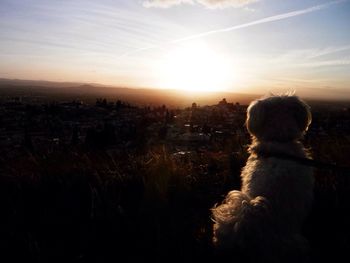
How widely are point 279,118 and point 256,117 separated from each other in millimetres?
292

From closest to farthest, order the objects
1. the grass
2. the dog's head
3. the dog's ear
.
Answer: the grass < the dog's head < the dog's ear

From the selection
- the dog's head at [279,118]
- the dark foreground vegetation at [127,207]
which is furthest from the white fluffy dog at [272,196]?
the dark foreground vegetation at [127,207]

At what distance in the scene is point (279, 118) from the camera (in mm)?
4582

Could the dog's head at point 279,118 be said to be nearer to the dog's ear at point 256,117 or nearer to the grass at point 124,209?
the dog's ear at point 256,117

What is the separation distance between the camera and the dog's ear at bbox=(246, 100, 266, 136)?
465cm

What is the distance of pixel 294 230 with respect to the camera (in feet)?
12.0

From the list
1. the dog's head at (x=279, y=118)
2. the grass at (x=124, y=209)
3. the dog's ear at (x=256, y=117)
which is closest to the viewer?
the grass at (x=124, y=209)

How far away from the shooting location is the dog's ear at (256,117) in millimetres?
4648

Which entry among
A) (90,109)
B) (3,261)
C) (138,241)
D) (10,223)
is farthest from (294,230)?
(90,109)

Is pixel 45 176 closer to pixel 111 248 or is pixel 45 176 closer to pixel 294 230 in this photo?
pixel 111 248

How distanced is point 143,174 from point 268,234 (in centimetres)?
292

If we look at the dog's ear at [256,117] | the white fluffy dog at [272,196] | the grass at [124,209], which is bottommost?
the grass at [124,209]

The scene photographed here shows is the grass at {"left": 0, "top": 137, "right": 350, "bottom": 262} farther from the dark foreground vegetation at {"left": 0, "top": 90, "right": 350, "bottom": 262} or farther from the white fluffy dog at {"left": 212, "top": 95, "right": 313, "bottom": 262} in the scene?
the white fluffy dog at {"left": 212, "top": 95, "right": 313, "bottom": 262}

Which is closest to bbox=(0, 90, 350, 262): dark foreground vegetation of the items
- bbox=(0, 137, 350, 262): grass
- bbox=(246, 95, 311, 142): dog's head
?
bbox=(0, 137, 350, 262): grass
